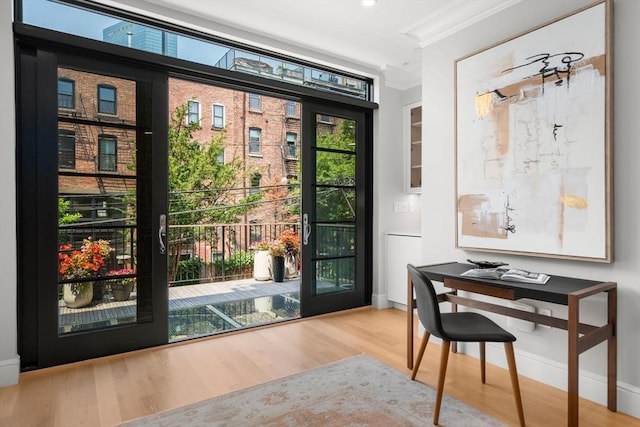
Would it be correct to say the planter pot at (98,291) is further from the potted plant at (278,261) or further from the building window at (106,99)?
the potted plant at (278,261)

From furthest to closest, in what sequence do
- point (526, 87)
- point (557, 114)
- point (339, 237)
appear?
1. point (339, 237)
2. point (526, 87)
3. point (557, 114)

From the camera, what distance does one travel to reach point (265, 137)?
8.75 metres

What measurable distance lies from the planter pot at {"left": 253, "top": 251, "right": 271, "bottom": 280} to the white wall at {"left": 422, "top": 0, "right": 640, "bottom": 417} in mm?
3612

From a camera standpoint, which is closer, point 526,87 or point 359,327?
point 526,87

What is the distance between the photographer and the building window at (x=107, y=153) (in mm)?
2844

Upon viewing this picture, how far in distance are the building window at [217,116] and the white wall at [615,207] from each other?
585cm

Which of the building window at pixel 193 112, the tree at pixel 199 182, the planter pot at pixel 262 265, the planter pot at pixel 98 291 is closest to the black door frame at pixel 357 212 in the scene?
the planter pot at pixel 98 291

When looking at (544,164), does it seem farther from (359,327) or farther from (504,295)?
(359,327)

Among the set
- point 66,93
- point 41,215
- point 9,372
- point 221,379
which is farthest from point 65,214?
point 221,379

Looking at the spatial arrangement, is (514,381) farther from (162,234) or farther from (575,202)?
(162,234)

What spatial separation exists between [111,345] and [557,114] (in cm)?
357

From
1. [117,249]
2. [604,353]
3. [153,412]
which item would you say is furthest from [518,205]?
[117,249]

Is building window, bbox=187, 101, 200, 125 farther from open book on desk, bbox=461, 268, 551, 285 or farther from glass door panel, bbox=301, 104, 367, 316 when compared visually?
open book on desk, bbox=461, 268, 551, 285

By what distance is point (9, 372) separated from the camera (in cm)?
240
